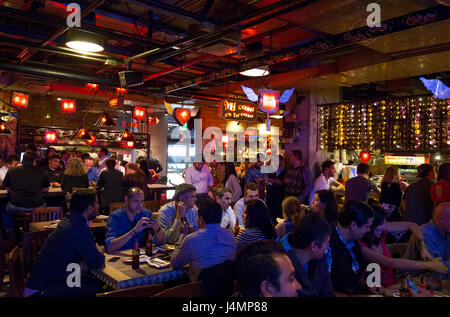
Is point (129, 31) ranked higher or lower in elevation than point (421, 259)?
higher

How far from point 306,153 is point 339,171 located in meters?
2.08

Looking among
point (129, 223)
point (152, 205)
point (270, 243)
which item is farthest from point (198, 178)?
point (270, 243)

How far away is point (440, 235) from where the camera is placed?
11.0ft

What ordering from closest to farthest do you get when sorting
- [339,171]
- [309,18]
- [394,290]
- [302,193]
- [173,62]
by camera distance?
1. [394,290]
2. [309,18]
3. [302,193]
4. [173,62]
5. [339,171]

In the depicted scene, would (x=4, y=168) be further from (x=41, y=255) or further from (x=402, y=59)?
(x=402, y=59)

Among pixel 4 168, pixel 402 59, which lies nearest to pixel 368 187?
pixel 402 59

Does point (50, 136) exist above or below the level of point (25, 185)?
above

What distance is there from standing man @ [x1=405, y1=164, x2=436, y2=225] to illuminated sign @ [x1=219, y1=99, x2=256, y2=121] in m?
4.47

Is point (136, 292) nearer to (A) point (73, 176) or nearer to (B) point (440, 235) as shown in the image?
(B) point (440, 235)

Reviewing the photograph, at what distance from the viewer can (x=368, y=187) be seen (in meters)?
6.15

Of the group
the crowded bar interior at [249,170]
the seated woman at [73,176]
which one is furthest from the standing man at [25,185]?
the seated woman at [73,176]

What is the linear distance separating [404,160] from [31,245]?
12.3m

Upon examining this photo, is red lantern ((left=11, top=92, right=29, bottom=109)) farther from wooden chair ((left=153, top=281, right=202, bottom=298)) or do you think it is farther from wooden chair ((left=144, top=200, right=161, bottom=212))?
wooden chair ((left=153, top=281, right=202, bottom=298))

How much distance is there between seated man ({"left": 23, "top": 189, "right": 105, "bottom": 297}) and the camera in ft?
9.66
